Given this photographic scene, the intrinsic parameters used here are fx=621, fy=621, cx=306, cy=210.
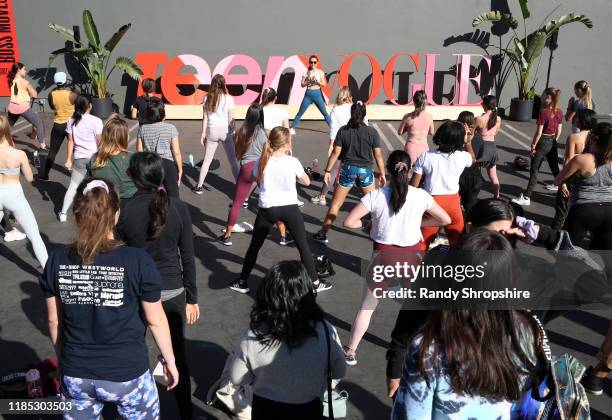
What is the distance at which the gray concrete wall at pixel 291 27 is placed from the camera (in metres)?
14.3

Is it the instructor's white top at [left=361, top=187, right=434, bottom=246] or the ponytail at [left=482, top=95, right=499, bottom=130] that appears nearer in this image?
the instructor's white top at [left=361, top=187, right=434, bottom=246]

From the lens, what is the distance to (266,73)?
14.3 metres

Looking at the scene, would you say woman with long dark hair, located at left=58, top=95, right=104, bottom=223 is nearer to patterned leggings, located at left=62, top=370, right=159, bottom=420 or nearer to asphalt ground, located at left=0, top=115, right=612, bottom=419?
asphalt ground, located at left=0, top=115, right=612, bottom=419

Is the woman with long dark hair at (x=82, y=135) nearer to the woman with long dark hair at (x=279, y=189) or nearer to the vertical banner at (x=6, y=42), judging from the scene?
the woman with long dark hair at (x=279, y=189)

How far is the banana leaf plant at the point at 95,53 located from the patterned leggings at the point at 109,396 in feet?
37.1

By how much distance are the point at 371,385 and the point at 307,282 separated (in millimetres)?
2169

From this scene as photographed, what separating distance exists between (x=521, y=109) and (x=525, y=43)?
158 cm

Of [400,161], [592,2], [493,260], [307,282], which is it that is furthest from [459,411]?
[592,2]

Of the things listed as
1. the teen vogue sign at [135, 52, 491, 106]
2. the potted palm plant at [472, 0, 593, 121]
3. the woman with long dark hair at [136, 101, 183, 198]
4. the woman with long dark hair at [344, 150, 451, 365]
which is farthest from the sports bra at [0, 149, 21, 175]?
the potted palm plant at [472, 0, 593, 121]

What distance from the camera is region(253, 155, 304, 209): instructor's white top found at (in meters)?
5.99

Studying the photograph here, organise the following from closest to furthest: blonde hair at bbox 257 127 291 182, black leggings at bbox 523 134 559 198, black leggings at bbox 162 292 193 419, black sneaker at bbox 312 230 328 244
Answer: black leggings at bbox 162 292 193 419 → blonde hair at bbox 257 127 291 182 → black sneaker at bbox 312 230 328 244 → black leggings at bbox 523 134 559 198

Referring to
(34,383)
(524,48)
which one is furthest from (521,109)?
(34,383)

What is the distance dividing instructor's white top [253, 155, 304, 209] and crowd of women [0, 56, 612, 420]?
14 mm

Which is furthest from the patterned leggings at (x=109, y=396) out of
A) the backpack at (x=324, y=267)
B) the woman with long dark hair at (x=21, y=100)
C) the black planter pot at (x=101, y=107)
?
the black planter pot at (x=101, y=107)
